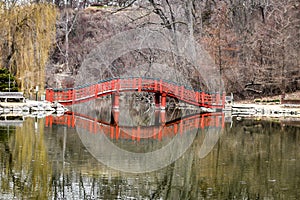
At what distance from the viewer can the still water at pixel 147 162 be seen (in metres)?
8.94

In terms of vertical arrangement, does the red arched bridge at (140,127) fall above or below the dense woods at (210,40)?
below

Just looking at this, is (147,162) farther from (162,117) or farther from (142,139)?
(162,117)

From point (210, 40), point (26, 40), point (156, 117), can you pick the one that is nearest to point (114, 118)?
point (156, 117)

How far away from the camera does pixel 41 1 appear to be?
2955 centimetres

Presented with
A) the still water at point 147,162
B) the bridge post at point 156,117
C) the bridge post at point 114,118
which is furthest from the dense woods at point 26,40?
the still water at point 147,162

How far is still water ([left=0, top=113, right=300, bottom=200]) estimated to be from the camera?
8.94 m

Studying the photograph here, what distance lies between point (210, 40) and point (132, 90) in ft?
19.6

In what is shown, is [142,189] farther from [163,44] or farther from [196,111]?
[163,44]

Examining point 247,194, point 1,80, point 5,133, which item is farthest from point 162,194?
point 1,80

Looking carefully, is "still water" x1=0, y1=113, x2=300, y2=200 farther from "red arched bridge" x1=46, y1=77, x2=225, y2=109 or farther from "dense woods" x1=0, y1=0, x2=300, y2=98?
"dense woods" x1=0, y1=0, x2=300, y2=98

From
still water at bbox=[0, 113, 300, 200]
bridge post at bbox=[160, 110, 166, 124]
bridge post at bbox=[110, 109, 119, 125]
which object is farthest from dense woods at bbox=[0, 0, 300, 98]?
still water at bbox=[0, 113, 300, 200]

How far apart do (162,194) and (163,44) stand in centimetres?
2105

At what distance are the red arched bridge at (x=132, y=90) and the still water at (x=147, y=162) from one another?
747 cm

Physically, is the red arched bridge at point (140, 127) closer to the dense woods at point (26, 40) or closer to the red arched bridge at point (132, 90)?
the red arched bridge at point (132, 90)
